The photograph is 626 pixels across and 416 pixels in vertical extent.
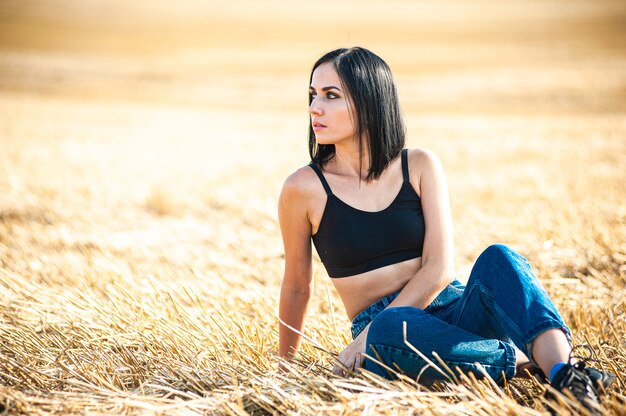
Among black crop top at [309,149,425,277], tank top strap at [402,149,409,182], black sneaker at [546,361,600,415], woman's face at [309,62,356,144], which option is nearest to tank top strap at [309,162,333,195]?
black crop top at [309,149,425,277]

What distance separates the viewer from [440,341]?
234 centimetres

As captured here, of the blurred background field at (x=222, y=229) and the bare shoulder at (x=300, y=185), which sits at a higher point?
the bare shoulder at (x=300, y=185)

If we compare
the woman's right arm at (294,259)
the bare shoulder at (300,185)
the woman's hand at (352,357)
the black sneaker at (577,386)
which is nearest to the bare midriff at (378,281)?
the woman's right arm at (294,259)

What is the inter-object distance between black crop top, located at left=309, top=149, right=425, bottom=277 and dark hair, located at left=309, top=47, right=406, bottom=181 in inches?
8.4

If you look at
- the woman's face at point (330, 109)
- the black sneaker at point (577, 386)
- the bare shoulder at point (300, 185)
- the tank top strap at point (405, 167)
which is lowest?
the black sneaker at point (577, 386)

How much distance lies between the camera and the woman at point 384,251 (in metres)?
2.35

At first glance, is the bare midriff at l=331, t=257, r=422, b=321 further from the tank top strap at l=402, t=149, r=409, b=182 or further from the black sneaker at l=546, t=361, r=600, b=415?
the black sneaker at l=546, t=361, r=600, b=415

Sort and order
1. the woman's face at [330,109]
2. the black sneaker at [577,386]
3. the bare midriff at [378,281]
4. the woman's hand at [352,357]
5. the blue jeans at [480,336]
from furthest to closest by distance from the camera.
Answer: the woman's face at [330,109]
the bare midriff at [378,281]
the woman's hand at [352,357]
the blue jeans at [480,336]
the black sneaker at [577,386]

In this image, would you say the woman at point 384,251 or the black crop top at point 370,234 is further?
the black crop top at point 370,234

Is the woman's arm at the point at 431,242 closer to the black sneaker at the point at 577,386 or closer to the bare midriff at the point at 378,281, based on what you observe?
the bare midriff at the point at 378,281

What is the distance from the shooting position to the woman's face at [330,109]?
9.32 ft

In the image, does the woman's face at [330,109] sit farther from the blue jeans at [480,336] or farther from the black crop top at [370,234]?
the blue jeans at [480,336]

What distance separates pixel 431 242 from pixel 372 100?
0.70 m

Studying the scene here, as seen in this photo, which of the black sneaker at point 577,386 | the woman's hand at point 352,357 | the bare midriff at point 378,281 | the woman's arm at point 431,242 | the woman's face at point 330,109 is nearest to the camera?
the black sneaker at point 577,386
